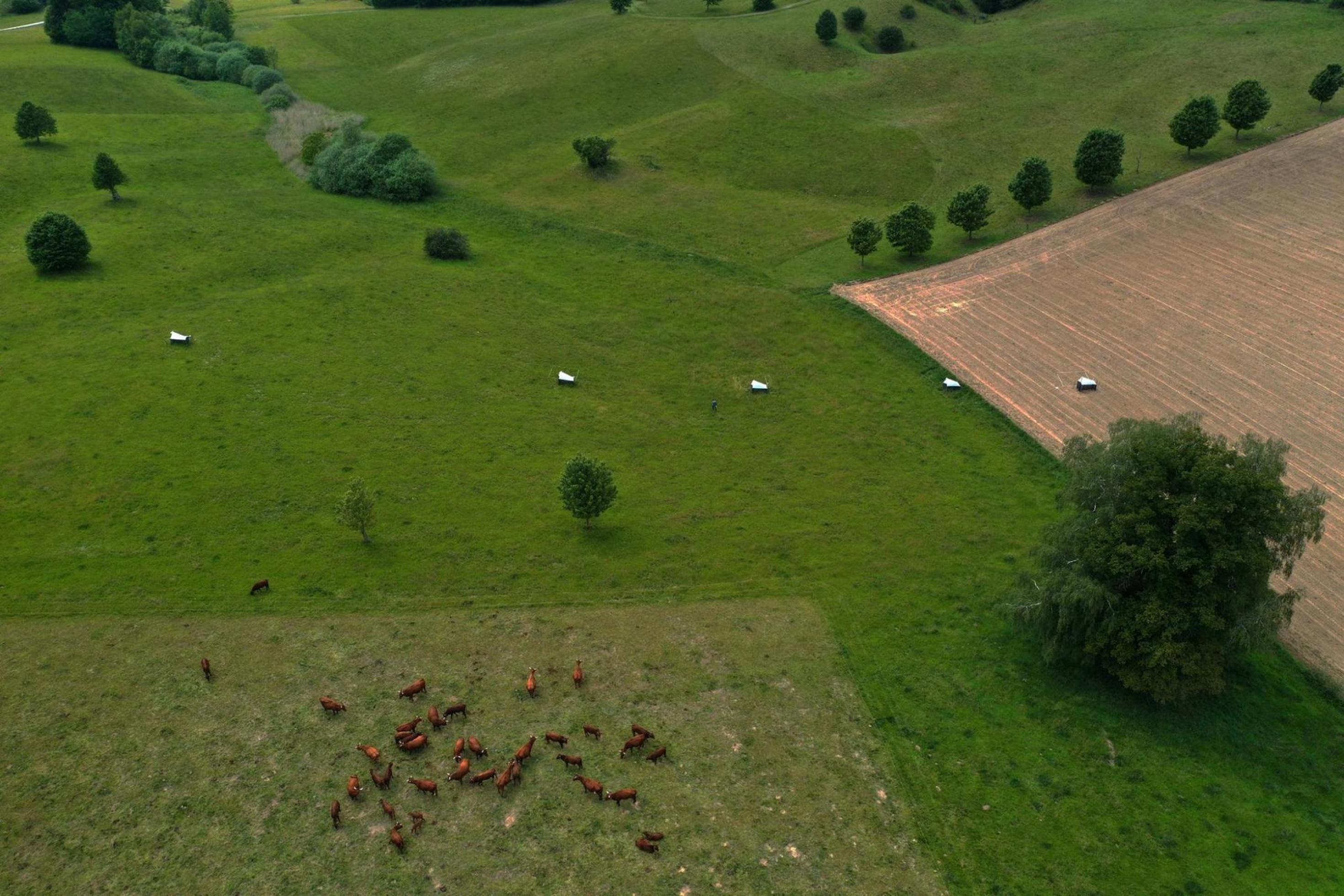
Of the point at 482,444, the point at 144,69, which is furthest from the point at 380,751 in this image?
the point at 144,69

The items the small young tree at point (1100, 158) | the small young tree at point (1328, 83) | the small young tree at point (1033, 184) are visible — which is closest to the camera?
the small young tree at point (1033, 184)

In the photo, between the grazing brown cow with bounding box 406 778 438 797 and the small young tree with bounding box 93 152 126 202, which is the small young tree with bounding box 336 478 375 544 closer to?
the grazing brown cow with bounding box 406 778 438 797

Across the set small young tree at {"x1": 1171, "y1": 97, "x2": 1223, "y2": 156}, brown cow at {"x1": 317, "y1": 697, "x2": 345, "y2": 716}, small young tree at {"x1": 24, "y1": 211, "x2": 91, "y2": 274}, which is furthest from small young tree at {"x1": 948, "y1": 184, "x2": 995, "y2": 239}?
small young tree at {"x1": 24, "y1": 211, "x2": 91, "y2": 274}

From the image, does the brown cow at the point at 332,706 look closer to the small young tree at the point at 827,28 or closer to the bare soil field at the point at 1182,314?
the bare soil field at the point at 1182,314

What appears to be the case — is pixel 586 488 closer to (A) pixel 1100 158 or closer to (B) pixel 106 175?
(A) pixel 1100 158

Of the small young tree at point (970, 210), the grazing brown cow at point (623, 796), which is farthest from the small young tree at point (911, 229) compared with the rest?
the grazing brown cow at point (623, 796)

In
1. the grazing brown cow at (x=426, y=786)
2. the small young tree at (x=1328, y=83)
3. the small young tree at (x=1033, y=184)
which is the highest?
the small young tree at (x=1328, y=83)

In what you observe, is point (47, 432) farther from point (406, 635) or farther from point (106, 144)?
point (106, 144)
